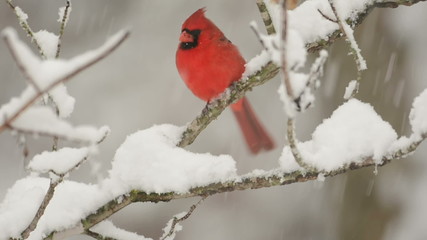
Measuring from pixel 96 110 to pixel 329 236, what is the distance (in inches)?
162

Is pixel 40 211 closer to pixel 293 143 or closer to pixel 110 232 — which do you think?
pixel 110 232

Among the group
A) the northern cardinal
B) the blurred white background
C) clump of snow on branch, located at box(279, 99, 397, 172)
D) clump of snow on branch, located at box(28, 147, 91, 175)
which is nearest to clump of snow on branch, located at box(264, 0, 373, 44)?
clump of snow on branch, located at box(279, 99, 397, 172)

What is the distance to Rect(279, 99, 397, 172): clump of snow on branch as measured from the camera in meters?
1.40

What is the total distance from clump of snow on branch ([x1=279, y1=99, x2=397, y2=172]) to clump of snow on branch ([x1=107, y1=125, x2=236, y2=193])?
0.61 ft

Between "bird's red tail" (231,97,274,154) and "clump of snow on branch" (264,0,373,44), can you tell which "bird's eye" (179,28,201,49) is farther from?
"clump of snow on branch" (264,0,373,44)

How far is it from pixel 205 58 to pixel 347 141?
5.17ft

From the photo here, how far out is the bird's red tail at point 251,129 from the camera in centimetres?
317

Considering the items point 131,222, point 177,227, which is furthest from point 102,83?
point 177,227

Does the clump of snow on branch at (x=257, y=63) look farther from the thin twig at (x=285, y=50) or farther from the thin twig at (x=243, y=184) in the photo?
the thin twig at (x=285, y=50)

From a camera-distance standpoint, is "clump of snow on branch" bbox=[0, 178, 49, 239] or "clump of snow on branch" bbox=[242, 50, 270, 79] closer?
"clump of snow on branch" bbox=[0, 178, 49, 239]

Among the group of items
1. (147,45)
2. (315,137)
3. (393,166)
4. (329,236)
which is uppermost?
(147,45)

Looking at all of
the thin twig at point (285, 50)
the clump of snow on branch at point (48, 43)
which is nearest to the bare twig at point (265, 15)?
the clump of snow on branch at point (48, 43)

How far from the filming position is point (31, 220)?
1.61m

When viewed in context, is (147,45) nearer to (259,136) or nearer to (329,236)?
(329,236)
